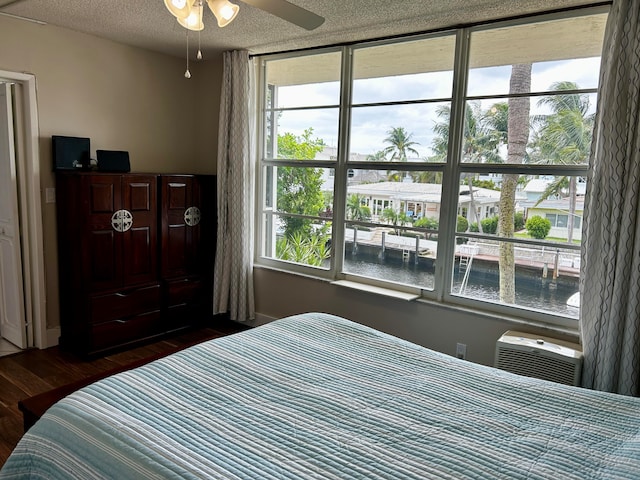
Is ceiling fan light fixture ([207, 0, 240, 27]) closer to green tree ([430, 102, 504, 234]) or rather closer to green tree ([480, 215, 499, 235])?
green tree ([430, 102, 504, 234])

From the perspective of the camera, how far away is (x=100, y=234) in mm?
3406

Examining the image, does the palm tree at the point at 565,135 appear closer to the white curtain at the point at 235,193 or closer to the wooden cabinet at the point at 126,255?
the white curtain at the point at 235,193

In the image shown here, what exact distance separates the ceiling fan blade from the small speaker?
86.5 inches

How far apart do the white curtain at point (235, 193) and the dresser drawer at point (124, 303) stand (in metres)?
0.58

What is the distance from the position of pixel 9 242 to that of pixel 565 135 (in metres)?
4.09

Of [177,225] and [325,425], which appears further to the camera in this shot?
[177,225]

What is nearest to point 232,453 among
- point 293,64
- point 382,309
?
point 382,309

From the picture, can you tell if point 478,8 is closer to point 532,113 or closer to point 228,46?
point 532,113

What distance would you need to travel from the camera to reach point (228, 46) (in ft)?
12.5

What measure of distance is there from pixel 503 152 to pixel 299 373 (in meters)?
2.01

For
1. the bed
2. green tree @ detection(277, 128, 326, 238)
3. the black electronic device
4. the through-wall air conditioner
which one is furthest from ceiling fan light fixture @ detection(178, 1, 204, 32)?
the through-wall air conditioner

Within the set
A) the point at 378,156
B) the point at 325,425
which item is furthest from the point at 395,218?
the point at 325,425

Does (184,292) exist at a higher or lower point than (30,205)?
lower

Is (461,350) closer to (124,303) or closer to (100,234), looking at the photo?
(124,303)
